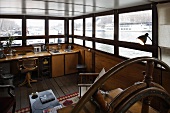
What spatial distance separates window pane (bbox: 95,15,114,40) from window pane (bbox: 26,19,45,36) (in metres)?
2.29

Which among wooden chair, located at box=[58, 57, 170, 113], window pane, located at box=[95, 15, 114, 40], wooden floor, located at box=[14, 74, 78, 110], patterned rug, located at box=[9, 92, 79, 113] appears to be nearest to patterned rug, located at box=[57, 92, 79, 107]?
patterned rug, located at box=[9, 92, 79, 113]

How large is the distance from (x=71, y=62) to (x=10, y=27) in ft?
8.14

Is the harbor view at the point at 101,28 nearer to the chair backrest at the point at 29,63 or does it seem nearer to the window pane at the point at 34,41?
the window pane at the point at 34,41

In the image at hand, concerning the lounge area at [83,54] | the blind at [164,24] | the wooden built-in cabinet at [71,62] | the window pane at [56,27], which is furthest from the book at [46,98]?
the window pane at [56,27]

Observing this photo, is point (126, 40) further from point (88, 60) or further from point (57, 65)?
point (57, 65)

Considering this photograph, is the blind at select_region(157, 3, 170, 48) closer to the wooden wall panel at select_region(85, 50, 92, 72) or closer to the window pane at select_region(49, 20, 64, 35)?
the wooden wall panel at select_region(85, 50, 92, 72)

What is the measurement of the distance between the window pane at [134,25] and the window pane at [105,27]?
377 millimetres

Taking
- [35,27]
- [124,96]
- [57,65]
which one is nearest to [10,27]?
[35,27]

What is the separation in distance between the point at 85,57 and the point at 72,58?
0.55 m

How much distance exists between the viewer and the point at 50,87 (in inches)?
166

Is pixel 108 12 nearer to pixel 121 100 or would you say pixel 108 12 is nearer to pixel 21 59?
pixel 21 59

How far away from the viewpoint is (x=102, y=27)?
4246 mm

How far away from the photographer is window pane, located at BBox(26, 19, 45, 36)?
206 inches

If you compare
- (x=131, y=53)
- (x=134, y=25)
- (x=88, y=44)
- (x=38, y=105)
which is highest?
(x=134, y=25)
